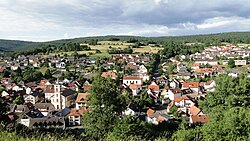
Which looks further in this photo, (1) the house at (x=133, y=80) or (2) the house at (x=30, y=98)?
(1) the house at (x=133, y=80)

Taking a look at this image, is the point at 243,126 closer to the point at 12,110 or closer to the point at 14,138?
the point at 14,138

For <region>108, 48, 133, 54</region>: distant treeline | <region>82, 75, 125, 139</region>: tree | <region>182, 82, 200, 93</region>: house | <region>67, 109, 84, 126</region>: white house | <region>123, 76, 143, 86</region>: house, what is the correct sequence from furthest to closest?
<region>108, 48, 133, 54</region>: distant treeline, <region>123, 76, 143, 86</region>: house, <region>182, 82, 200, 93</region>: house, <region>67, 109, 84, 126</region>: white house, <region>82, 75, 125, 139</region>: tree

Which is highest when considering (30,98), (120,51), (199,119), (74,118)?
(120,51)

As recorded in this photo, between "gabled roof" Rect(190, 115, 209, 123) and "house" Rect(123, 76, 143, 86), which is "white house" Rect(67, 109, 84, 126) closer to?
"gabled roof" Rect(190, 115, 209, 123)

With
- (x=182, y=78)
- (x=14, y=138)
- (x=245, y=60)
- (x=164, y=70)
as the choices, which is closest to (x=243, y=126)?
(x=14, y=138)

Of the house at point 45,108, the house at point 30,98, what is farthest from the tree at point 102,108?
the house at point 30,98

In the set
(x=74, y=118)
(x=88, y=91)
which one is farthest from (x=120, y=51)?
(x=88, y=91)

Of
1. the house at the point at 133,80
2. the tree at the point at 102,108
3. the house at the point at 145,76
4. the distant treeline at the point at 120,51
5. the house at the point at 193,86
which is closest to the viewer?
the tree at the point at 102,108

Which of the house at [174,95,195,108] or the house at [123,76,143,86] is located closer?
the house at [174,95,195,108]

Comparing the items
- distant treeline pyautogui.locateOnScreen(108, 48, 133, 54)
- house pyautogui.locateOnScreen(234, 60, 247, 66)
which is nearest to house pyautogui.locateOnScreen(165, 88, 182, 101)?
house pyautogui.locateOnScreen(234, 60, 247, 66)

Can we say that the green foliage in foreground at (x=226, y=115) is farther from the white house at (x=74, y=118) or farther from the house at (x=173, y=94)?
the house at (x=173, y=94)

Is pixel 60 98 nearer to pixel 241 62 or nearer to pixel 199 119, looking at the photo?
pixel 199 119
